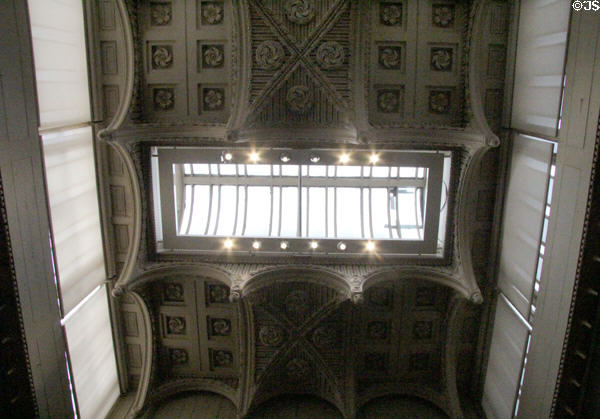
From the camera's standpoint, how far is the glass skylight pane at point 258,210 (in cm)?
1048

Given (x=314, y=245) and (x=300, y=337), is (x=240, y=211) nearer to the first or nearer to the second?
(x=314, y=245)

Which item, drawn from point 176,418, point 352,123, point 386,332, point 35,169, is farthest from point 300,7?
point 176,418

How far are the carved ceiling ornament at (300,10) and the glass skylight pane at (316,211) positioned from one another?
3.59 meters

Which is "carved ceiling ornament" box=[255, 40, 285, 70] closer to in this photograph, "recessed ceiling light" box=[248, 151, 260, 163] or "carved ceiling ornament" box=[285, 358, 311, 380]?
"recessed ceiling light" box=[248, 151, 260, 163]

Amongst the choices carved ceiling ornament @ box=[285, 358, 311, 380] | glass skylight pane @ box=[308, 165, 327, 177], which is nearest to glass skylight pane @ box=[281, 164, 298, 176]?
glass skylight pane @ box=[308, 165, 327, 177]

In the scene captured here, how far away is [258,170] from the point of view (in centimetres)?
1042

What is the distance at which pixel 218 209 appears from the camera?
1062 cm

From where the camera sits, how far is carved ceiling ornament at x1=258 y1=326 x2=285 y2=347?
10820mm

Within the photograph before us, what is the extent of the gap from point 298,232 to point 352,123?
272 centimetres

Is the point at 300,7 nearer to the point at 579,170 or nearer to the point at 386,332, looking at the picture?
the point at 579,170

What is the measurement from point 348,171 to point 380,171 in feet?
2.35
